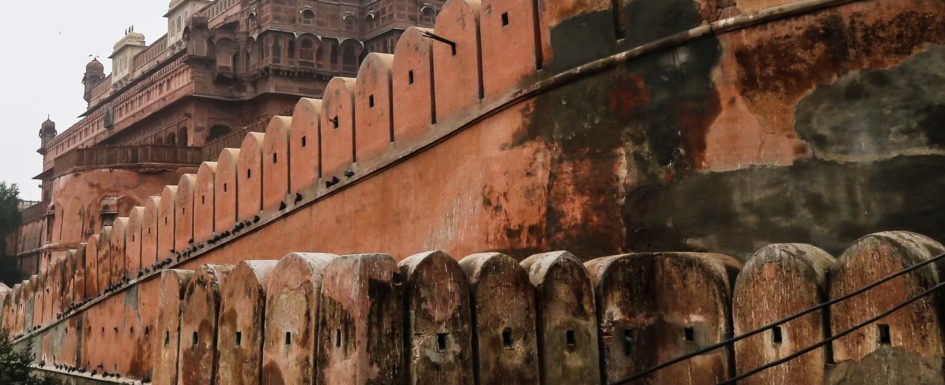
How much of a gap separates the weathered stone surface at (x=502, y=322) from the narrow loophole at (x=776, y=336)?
1.31 metres

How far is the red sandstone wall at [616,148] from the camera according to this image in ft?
19.7

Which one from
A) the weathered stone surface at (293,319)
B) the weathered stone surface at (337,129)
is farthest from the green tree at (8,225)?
the weathered stone surface at (293,319)

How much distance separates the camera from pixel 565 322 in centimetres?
592

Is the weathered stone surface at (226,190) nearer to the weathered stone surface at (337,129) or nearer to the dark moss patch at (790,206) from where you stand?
the weathered stone surface at (337,129)

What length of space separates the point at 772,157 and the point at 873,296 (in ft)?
4.82

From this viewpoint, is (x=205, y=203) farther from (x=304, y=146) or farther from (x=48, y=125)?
(x=48, y=125)

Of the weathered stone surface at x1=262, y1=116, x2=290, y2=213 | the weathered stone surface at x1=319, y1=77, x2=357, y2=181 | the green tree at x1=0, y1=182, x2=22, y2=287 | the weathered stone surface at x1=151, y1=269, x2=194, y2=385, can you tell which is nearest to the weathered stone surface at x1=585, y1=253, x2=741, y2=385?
the weathered stone surface at x1=151, y1=269, x2=194, y2=385

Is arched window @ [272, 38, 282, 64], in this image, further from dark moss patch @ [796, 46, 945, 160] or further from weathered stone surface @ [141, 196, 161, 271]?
dark moss patch @ [796, 46, 945, 160]

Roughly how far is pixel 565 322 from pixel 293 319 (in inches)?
62.7

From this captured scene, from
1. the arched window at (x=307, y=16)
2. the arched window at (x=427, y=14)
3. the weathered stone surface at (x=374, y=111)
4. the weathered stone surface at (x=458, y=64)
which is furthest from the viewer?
the arched window at (x=427, y=14)

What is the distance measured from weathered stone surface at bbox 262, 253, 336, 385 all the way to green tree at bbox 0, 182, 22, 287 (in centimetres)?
3468

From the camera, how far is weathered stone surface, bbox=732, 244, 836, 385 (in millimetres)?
5230

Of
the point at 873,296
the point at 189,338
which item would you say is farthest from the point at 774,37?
the point at 189,338

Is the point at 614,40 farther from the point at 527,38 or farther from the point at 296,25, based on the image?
the point at 296,25
